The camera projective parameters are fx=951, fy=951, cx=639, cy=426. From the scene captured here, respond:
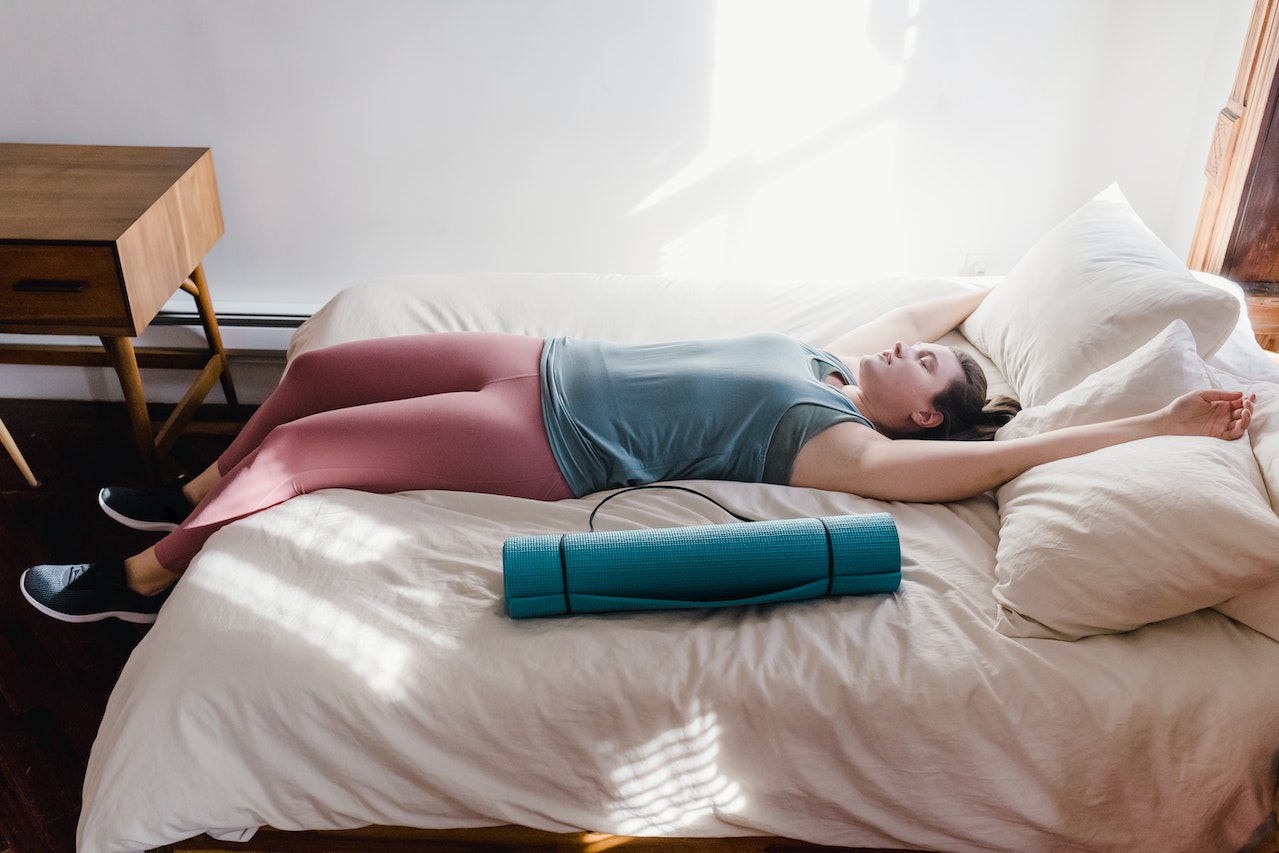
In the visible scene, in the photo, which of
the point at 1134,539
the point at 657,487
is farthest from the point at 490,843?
the point at 1134,539

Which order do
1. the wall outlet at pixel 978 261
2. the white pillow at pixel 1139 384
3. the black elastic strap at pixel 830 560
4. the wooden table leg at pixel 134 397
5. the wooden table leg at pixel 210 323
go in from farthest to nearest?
the wall outlet at pixel 978 261, the wooden table leg at pixel 210 323, the wooden table leg at pixel 134 397, the white pillow at pixel 1139 384, the black elastic strap at pixel 830 560

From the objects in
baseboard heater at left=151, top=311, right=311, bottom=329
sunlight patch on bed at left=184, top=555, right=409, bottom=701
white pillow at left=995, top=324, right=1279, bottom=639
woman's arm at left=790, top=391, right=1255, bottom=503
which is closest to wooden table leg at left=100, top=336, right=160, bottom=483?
baseboard heater at left=151, top=311, right=311, bottom=329

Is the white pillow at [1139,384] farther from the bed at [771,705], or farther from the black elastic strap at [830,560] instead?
the black elastic strap at [830,560]

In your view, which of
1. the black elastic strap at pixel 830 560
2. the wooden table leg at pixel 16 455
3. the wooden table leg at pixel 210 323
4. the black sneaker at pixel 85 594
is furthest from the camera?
the wooden table leg at pixel 210 323

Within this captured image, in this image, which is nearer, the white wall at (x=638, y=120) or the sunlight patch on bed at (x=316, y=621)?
the sunlight patch on bed at (x=316, y=621)

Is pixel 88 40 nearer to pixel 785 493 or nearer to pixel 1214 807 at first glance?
pixel 785 493

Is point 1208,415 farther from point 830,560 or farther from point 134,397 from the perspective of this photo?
point 134,397

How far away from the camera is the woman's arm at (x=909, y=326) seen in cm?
176

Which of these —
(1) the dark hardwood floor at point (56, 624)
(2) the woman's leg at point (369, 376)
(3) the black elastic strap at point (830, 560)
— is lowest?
(1) the dark hardwood floor at point (56, 624)

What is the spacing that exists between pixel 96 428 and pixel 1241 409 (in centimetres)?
241

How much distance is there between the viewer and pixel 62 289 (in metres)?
1.76

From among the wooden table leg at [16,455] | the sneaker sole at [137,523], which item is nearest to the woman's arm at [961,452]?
the sneaker sole at [137,523]

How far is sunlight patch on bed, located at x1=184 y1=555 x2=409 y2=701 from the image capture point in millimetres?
1138

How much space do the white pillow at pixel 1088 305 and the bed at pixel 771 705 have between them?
→ 30 cm
